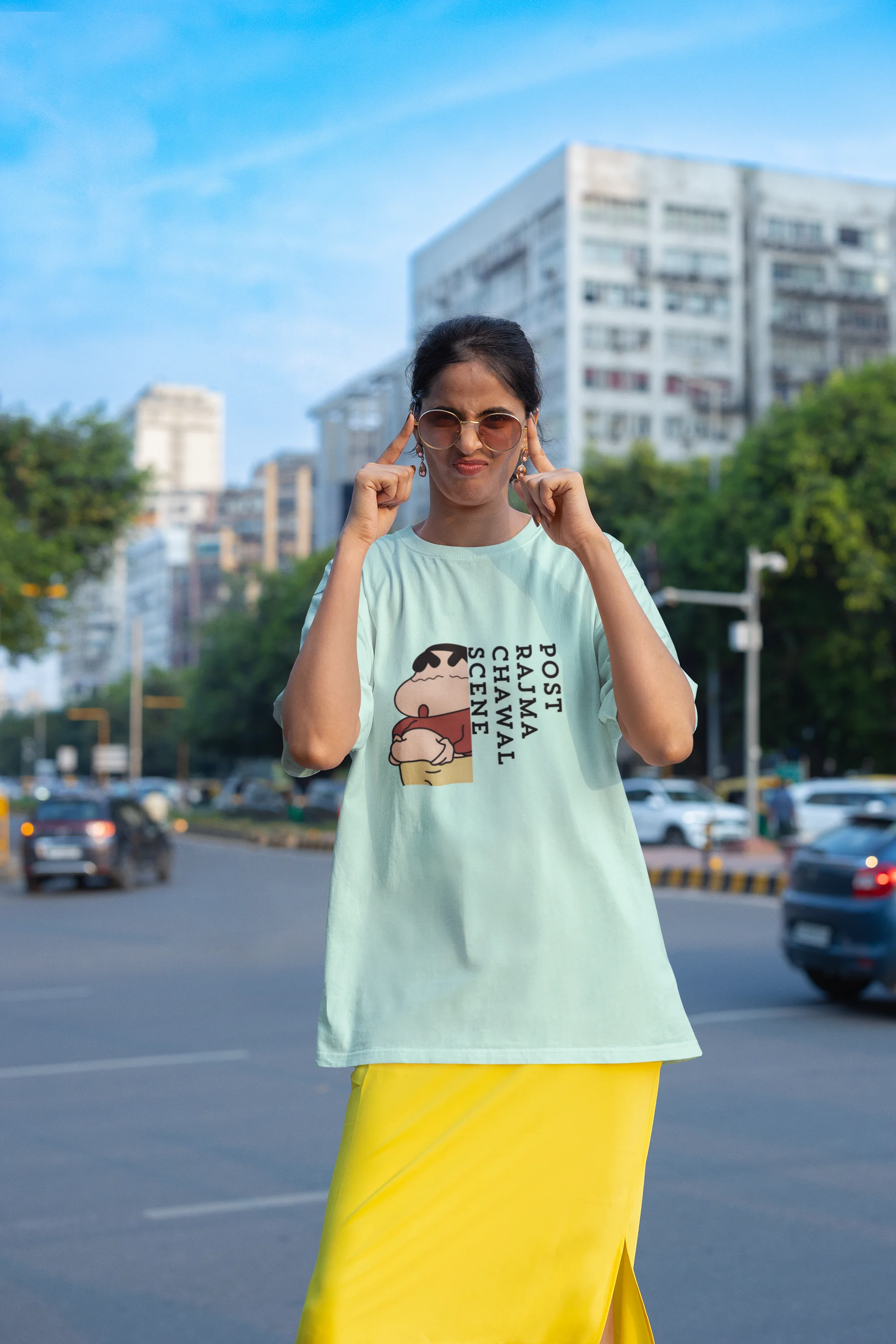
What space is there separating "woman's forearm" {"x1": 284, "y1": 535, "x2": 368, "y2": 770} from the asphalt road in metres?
2.60

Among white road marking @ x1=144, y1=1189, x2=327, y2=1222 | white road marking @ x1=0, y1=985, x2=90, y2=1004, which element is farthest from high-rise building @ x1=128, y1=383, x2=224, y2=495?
white road marking @ x1=144, y1=1189, x2=327, y2=1222

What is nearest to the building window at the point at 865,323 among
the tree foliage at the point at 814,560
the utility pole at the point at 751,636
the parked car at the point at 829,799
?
the tree foliage at the point at 814,560

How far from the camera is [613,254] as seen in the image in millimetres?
72500

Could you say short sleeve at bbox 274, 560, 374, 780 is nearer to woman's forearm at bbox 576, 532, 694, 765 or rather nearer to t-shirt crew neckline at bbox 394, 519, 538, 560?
t-shirt crew neckline at bbox 394, 519, 538, 560

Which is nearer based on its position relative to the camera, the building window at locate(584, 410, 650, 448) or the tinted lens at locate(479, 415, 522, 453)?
the tinted lens at locate(479, 415, 522, 453)

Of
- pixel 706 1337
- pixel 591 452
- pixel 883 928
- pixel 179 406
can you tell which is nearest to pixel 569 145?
pixel 591 452

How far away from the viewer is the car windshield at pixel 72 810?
927 inches

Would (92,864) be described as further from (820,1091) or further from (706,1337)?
(706,1337)

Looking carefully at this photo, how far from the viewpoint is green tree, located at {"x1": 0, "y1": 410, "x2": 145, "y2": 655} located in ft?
93.4

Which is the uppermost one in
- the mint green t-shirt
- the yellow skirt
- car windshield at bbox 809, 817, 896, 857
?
the mint green t-shirt

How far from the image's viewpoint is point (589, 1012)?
2166 mm

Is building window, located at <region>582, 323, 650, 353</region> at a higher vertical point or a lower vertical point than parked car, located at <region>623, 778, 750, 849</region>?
higher

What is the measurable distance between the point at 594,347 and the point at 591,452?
59.3 ft

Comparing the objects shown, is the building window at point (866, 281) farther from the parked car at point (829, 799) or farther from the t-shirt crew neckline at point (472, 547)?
the t-shirt crew neckline at point (472, 547)
